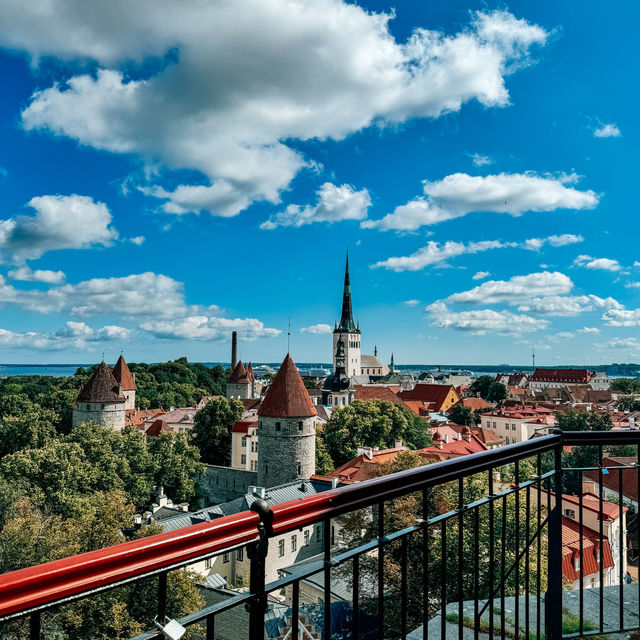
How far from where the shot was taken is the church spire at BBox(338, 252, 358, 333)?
93.3 m

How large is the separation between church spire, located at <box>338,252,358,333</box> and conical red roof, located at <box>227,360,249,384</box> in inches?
1330

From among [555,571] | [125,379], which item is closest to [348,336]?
[125,379]

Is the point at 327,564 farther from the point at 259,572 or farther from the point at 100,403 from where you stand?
the point at 100,403

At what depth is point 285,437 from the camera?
24266mm

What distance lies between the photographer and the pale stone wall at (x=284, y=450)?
24281 millimetres

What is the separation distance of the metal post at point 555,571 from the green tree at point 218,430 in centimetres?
3214

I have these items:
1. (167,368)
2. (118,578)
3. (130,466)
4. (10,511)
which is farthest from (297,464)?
(167,368)

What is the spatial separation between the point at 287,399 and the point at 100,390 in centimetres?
1359

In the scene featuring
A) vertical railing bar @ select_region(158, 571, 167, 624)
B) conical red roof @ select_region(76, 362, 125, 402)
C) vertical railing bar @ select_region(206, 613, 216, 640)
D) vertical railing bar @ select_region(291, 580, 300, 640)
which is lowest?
conical red roof @ select_region(76, 362, 125, 402)

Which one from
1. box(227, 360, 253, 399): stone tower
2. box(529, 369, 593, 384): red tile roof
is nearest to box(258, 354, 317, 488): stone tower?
box(227, 360, 253, 399): stone tower

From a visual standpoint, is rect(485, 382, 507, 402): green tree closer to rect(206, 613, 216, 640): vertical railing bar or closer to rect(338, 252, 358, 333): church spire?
rect(338, 252, 358, 333): church spire

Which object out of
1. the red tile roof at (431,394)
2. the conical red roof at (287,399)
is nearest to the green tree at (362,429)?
the conical red roof at (287,399)

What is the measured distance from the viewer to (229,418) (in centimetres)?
3416

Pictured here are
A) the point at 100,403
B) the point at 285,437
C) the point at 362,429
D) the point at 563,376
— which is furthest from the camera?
the point at 563,376
